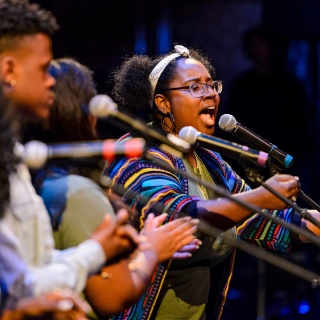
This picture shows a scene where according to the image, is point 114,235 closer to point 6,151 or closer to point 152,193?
point 6,151

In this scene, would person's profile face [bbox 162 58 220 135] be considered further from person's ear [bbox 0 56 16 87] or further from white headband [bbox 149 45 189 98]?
person's ear [bbox 0 56 16 87]

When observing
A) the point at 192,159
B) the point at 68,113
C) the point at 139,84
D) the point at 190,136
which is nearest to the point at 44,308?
the point at 68,113

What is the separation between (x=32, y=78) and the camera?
2.78 metres

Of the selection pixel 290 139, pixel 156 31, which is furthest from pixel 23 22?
pixel 290 139

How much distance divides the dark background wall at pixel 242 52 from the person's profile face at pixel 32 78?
3249 mm

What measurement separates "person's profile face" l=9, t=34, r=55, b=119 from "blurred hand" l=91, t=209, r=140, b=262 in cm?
37

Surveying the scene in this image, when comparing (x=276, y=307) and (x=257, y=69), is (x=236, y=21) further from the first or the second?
(x=276, y=307)

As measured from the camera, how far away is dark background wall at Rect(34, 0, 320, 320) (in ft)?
20.6

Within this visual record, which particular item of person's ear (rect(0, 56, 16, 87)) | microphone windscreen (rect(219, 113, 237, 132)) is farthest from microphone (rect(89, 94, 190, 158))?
microphone windscreen (rect(219, 113, 237, 132))

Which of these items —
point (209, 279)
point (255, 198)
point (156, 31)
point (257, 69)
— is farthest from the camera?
point (257, 69)

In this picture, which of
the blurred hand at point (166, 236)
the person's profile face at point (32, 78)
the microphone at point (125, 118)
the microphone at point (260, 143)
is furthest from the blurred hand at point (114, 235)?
the microphone at point (260, 143)

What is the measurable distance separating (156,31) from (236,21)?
2.84ft

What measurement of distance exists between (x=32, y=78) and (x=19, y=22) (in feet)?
0.65

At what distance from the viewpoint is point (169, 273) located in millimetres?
3785
